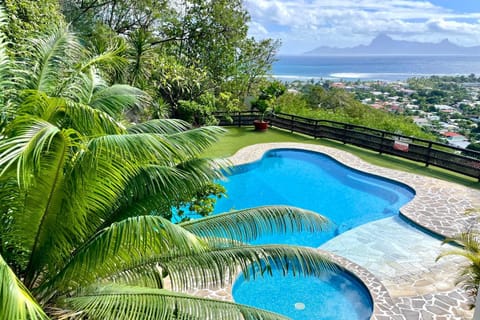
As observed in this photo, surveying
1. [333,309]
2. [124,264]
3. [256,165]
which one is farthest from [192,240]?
[256,165]

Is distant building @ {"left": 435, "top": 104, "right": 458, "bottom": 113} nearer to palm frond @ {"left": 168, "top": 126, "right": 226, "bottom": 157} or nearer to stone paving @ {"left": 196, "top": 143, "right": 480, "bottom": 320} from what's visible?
stone paving @ {"left": 196, "top": 143, "right": 480, "bottom": 320}

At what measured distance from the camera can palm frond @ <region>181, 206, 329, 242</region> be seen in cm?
379

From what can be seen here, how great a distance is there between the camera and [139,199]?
3.59 meters

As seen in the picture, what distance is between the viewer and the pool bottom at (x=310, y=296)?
5.77m

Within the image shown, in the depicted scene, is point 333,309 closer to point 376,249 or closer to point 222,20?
point 376,249

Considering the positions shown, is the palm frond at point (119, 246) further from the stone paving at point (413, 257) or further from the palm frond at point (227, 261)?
the stone paving at point (413, 257)

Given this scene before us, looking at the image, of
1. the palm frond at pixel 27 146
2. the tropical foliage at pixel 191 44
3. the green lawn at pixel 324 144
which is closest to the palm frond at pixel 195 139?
the palm frond at pixel 27 146

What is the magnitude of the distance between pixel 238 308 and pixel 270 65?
65.5 ft

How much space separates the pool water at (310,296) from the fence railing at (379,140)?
25.3ft

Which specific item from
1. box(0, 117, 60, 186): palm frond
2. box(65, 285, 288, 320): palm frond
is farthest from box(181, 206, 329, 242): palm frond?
box(0, 117, 60, 186): palm frond

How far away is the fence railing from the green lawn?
25 centimetres

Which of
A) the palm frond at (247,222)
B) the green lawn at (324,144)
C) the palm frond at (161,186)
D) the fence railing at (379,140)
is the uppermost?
the palm frond at (161,186)

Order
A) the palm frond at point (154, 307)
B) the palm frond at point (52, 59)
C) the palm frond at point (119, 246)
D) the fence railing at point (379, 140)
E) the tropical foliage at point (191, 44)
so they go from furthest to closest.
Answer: the tropical foliage at point (191, 44)
the fence railing at point (379, 140)
the palm frond at point (52, 59)
the palm frond at point (154, 307)
the palm frond at point (119, 246)

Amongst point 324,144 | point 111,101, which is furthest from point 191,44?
point 111,101
